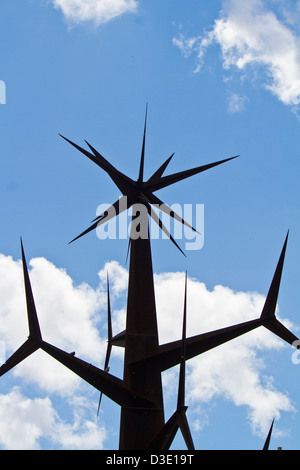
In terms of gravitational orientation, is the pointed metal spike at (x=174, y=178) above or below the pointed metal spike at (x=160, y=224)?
above

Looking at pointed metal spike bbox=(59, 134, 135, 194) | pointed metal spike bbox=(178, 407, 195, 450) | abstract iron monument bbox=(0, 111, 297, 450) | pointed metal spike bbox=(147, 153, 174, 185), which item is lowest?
pointed metal spike bbox=(178, 407, 195, 450)

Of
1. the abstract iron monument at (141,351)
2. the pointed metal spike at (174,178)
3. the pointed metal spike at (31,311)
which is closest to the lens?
the pointed metal spike at (31,311)

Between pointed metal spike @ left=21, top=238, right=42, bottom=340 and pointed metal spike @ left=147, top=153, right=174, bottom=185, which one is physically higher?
pointed metal spike @ left=147, top=153, right=174, bottom=185

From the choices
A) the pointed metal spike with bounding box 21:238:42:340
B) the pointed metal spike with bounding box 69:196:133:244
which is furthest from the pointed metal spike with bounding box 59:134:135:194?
the pointed metal spike with bounding box 21:238:42:340

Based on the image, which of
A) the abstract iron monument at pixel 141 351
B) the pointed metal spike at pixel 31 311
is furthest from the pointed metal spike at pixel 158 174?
the pointed metal spike at pixel 31 311

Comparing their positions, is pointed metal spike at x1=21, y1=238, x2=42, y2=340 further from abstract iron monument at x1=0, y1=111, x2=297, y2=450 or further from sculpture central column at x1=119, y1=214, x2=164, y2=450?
sculpture central column at x1=119, y1=214, x2=164, y2=450

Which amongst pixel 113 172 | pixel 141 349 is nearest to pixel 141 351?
pixel 141 349

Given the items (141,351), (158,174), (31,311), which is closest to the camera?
(31,311)

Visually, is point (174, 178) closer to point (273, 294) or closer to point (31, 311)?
point (273, 294)

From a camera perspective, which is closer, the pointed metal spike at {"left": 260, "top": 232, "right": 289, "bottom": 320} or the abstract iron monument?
the abstract iron monument

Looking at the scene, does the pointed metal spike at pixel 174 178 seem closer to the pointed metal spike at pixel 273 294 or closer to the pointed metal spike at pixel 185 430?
the pointed metal spike at pixel 273 294

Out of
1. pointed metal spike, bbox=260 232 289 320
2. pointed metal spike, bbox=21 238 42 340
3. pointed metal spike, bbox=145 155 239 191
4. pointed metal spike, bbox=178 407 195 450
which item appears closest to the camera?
pointed metal spike, bbox=178 407 195 450
